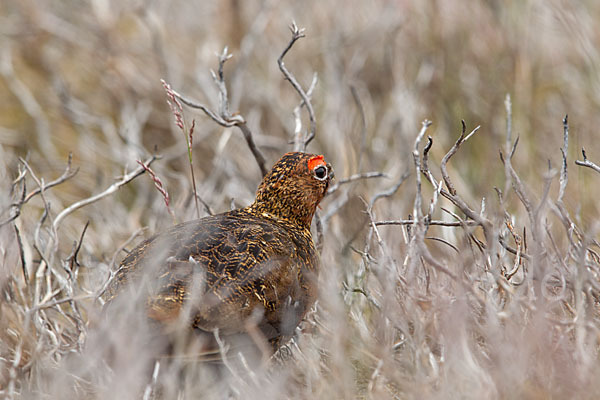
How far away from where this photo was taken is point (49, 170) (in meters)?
5.59

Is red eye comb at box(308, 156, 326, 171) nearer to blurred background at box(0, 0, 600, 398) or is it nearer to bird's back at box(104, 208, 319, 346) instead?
bird's back at box(104, 208, 319, 346)

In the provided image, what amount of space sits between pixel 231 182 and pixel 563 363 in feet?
9.65

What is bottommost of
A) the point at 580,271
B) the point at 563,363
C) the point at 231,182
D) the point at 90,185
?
the point at 563,363

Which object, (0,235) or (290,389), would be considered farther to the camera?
(0,235)

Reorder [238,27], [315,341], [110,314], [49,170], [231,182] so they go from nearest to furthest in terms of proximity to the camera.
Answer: [110,314] < [315,341] < [231,182] < [49,170] < [238,27]

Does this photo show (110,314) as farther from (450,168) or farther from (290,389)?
(450,168)

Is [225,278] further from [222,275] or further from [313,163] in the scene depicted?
[313,163]

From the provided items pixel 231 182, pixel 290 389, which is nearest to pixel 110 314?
pixel 290 389

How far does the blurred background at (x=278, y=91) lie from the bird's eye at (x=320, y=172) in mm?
754

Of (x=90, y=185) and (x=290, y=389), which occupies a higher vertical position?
(x=90, y=185)

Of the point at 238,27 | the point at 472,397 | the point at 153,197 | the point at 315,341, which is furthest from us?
the point at 238,27

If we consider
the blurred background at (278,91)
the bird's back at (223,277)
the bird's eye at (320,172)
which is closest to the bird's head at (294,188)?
the bird's eye at (320,172)

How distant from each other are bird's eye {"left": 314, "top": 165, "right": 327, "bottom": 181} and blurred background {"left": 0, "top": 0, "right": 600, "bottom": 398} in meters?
0.75

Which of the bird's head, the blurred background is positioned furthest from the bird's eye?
the blurred background
